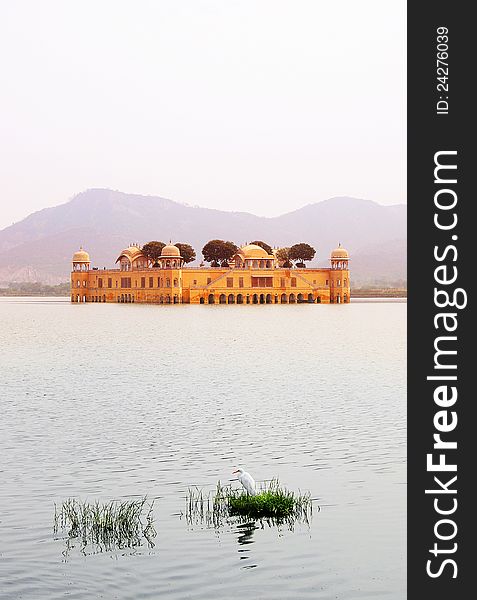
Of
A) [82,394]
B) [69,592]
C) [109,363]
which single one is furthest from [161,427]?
[109,363]

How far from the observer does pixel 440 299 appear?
32.1 feet

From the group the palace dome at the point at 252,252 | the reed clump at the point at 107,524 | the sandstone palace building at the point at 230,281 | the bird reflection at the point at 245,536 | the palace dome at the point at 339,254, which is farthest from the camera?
the palace dome at the point at 339,254

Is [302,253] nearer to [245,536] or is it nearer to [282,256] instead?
[282,256]

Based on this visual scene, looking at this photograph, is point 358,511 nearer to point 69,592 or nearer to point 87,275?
point 69,592

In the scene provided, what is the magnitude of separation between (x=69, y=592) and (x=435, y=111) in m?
6.00

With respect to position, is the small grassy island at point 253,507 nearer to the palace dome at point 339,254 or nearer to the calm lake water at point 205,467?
the calm lake water at point 205,467

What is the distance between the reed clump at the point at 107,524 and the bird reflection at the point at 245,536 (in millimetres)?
1051

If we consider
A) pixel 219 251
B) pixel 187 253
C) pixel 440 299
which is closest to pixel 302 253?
pixel 219 251

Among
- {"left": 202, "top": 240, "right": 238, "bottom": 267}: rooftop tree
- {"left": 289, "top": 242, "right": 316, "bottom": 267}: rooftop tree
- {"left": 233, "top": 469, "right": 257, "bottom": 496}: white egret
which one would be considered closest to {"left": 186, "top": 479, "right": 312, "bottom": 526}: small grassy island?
{"left": 233, "top": 469, "right": 257, "bottom": 496}: white egret

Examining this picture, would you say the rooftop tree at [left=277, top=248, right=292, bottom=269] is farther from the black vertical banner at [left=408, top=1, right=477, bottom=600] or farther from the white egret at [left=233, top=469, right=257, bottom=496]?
the black vertical banner at [left=408, top=1, right=477, bottom=600]

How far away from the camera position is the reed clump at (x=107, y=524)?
12906 mm

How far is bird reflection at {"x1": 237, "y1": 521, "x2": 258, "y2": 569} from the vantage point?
12328 millimetres

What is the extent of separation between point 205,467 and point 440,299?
8.35 metres

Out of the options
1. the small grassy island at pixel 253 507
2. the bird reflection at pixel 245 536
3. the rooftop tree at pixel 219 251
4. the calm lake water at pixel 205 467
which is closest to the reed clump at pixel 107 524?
the calm lake water at pixel 205 467
